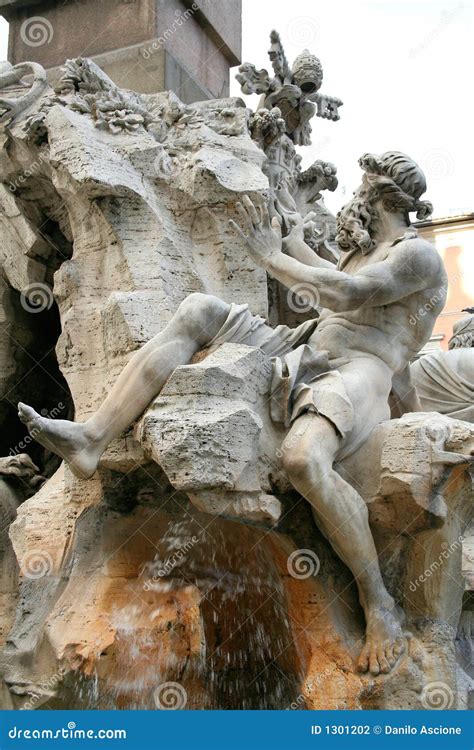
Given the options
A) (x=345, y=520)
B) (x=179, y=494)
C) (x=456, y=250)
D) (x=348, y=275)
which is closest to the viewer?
(x=345, y=520)

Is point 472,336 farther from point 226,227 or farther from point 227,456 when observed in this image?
point 227,456

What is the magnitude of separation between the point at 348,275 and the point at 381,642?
1.89 m

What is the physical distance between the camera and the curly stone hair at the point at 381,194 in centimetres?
540

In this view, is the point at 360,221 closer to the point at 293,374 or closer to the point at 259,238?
the point at 259,238

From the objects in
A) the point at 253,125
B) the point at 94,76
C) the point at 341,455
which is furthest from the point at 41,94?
the point at 341,455

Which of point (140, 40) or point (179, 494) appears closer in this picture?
point (179, 494)

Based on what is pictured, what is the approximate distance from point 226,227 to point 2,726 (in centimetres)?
321

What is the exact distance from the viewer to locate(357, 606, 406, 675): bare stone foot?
459 centimetres

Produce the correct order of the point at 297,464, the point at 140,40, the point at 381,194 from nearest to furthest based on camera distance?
the point at 297,464
the point at 381,194
the point at 140,40

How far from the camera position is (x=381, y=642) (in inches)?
183

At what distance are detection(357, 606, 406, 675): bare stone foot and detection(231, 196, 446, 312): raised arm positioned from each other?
160 cm

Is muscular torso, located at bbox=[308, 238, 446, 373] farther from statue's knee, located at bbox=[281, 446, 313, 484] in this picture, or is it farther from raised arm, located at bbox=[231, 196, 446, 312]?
statue's knee, located at bbox=[281, 446, 313, 484]

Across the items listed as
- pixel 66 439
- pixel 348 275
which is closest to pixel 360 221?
pixel 348 275

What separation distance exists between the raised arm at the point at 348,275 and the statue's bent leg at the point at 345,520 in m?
0.73
